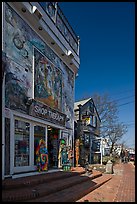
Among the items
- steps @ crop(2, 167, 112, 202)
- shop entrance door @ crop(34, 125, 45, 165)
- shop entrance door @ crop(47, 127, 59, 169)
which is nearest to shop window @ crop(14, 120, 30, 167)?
shop entrance door @ crop(34, 125, 45, 165)

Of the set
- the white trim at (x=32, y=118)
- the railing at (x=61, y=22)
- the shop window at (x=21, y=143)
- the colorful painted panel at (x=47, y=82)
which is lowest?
the shop window at (x=21, y=143)

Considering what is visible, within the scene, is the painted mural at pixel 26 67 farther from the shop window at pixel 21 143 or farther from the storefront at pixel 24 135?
the shop window at pixel 21 143

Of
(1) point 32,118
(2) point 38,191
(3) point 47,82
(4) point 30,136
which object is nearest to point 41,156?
(4) point 30,136

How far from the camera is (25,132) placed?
922cm

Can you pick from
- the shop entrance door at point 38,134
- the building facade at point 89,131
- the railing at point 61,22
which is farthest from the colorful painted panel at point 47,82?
the building facade at point 89,131

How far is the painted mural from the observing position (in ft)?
26.7

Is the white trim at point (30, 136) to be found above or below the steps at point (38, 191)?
above

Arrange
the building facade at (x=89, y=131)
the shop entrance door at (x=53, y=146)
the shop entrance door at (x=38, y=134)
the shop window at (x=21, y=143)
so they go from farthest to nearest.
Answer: the building facade at (x=89, y=131) < the shop entrance door at (x=53, y=146) < the shop entrance door at (x=38, y=134) < the shop window at (x=21, y=143)

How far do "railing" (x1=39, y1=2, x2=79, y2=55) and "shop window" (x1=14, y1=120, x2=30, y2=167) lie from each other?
5666mm

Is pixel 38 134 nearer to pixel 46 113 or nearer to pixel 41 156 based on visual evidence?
pixel 41 156

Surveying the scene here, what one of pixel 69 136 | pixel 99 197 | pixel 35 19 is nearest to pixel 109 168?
pixel 69 136

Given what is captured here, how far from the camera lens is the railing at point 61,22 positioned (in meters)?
11.4

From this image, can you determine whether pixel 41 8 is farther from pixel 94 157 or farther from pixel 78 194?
pixel 94 157

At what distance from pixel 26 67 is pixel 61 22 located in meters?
5.18
